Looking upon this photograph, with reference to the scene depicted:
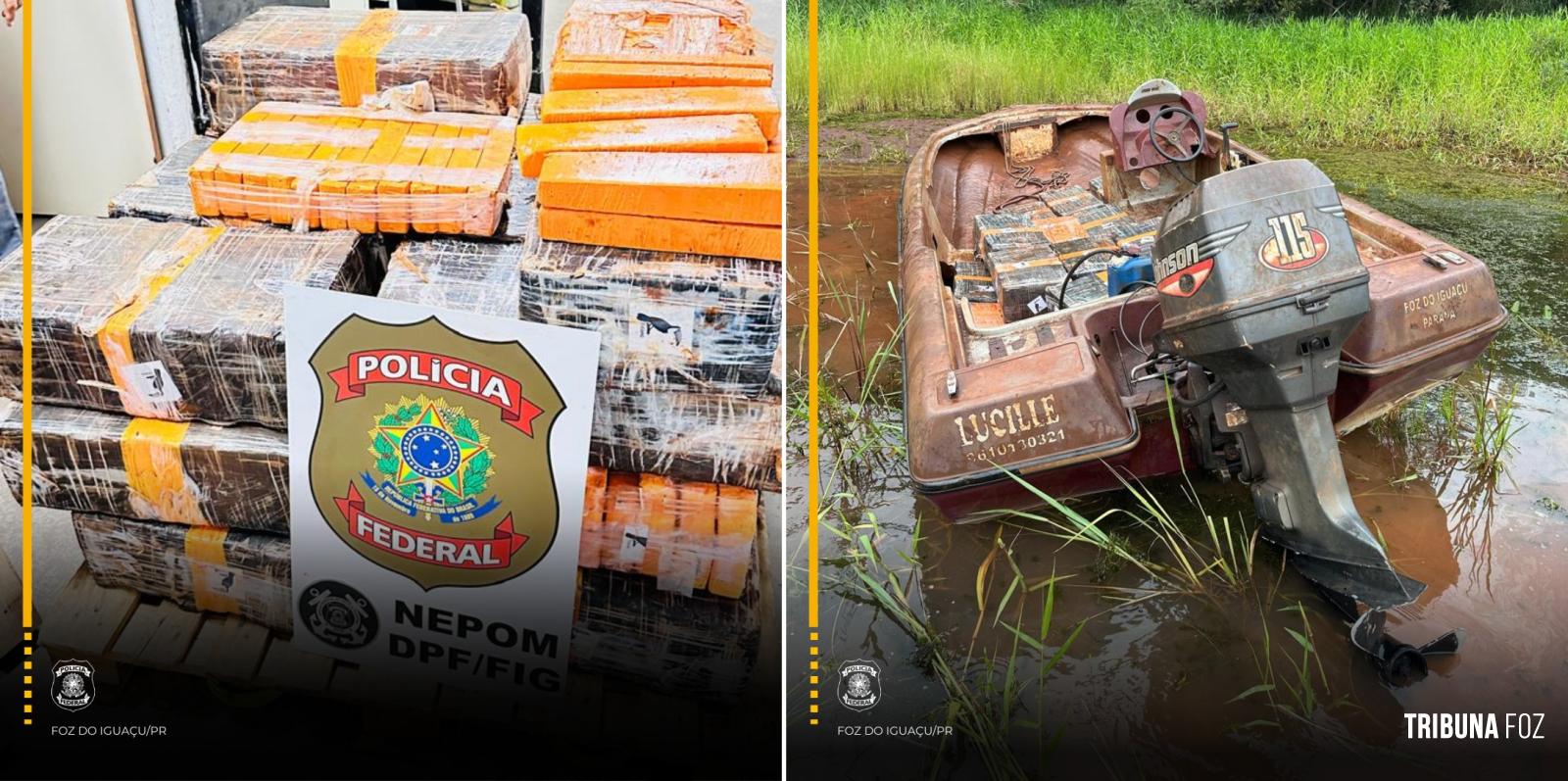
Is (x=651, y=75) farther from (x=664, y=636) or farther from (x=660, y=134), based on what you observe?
(x=664, y=636)

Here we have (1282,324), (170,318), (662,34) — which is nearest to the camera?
(170,318)

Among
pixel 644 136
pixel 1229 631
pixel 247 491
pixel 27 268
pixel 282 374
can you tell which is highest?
pixel 644 136

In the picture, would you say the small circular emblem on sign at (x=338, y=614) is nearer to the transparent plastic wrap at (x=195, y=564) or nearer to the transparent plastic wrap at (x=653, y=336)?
the transparent plastic wrap at (x=195, y=564)

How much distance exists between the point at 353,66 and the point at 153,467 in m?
0.87

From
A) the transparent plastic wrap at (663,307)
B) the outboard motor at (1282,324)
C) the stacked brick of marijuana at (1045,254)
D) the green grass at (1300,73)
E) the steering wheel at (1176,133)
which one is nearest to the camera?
the transparent plastic wrap at (663,307)

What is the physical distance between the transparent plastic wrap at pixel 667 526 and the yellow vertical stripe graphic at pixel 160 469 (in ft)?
2.50

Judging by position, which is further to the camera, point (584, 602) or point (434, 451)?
point (584, 602)

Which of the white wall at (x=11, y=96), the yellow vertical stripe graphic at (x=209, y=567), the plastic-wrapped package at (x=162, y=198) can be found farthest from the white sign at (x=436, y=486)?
the white wall at (x=11, y=96)

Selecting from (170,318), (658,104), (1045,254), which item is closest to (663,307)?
(658,104)

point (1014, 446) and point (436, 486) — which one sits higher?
point (436, 486)

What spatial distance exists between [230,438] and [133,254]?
0.40 metres

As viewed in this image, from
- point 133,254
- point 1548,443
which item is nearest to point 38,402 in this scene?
point 133,254

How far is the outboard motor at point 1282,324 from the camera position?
2641mm

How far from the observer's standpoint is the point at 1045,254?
4.00 m
